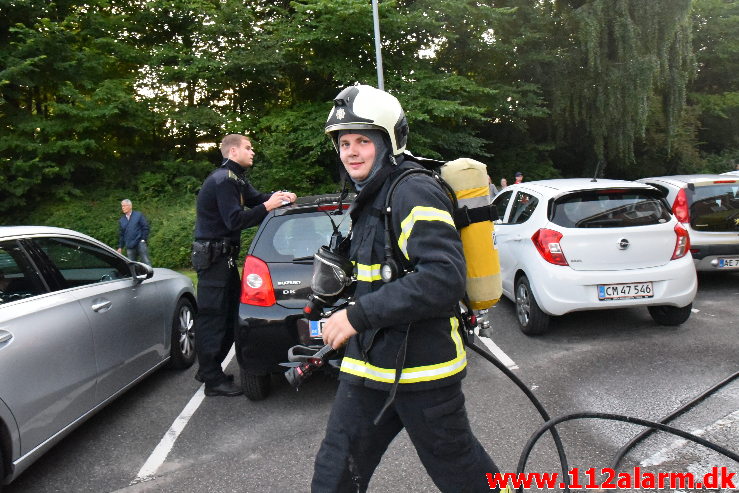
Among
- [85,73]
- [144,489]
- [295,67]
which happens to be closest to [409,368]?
[144,489]

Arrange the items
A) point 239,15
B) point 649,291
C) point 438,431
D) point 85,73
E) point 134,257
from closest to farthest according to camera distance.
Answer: point 438,431
point 649,291
point 134,257
point 239,15
point 85,73

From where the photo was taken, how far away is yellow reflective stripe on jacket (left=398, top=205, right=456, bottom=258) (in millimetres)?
1668

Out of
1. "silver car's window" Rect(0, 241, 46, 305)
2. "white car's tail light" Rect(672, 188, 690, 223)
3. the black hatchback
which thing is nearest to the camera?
"silver car's window" Rect(0, 241, 46, 305)

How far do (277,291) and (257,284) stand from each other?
16 centimetres

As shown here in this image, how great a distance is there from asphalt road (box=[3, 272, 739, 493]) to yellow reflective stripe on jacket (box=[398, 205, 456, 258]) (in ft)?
5.40

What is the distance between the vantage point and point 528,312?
17.8 ft

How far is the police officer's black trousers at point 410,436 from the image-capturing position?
1.74 meters

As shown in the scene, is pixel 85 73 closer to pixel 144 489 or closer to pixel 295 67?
pixel 295 67

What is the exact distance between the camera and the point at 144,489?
9.43 ft

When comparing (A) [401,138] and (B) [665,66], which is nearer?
(A) [401,138]

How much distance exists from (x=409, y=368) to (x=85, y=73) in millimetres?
16295

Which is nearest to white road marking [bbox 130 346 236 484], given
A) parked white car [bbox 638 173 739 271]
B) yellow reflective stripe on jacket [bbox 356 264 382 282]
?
yellow reflective stripe on jacket [bbox 356 264 382 282]

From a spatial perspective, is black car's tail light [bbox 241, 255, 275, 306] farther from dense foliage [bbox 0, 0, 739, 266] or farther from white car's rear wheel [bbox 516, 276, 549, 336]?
dense foliage [bbox 0, 0, 739, 266]

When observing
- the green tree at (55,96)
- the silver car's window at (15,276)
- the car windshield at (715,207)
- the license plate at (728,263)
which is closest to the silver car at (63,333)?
the silver car's window at (15,276)
